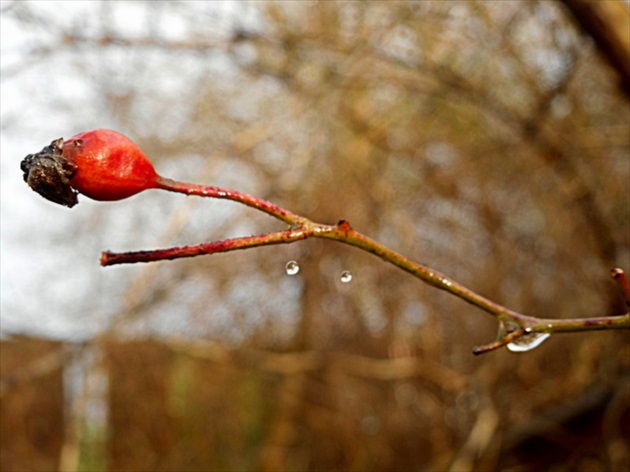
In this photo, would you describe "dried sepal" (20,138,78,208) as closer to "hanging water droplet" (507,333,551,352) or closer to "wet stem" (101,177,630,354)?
"wet stem" (101,177,630,354)

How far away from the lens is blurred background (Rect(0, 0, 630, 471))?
3.07 meters

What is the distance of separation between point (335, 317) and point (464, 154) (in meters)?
1.14

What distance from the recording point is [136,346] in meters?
4.20

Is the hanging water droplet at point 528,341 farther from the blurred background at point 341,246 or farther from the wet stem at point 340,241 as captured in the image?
the blurred background at point 341,246

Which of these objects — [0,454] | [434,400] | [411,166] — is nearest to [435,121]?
[411,166]

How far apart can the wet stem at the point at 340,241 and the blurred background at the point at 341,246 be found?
1949 millimetres

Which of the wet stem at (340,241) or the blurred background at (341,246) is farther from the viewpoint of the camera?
the blurred background at (341,246)

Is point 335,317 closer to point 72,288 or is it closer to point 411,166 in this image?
point 411,166

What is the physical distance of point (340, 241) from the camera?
0.79 m

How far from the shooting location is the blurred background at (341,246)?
3.07m

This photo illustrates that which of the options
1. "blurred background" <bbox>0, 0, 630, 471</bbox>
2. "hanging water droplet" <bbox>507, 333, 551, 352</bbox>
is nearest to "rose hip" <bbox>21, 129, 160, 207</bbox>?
"hanging water droplet" <bbox>507, 333, 551, 352</bbox>

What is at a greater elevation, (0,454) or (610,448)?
(0,454)

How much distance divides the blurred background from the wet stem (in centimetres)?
195

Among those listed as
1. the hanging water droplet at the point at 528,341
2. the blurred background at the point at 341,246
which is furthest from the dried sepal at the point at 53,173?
the blurred background at the point at 341,246
